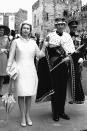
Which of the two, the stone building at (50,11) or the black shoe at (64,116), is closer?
the black shoe at (64,116)

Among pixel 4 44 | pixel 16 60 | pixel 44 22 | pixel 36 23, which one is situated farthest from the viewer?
pixel 36 23

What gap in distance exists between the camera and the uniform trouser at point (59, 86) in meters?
5.23

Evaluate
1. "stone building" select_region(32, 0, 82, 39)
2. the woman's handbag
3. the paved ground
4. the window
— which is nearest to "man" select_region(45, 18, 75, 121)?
the paved ground

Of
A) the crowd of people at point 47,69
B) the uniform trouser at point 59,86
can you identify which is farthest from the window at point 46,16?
the uniform trouser at point 59,86

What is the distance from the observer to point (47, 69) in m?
5.16

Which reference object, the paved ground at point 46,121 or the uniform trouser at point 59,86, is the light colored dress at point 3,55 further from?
the uniform trouser at point 59,86

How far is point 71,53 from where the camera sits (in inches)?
205

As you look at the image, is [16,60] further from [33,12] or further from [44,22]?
[33,12]

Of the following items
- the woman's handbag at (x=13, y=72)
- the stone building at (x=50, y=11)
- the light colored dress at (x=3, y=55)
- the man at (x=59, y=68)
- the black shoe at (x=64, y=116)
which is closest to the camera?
the woman's handbag at (x=13, y=72)

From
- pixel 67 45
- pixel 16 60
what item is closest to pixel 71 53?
pixel 67 45

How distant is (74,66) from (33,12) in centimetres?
6068

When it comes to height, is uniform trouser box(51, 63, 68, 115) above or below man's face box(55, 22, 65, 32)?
below

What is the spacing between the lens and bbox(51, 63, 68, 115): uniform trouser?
5.23 metres

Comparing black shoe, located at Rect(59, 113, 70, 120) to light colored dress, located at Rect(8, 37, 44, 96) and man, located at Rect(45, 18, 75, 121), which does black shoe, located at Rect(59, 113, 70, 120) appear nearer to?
man, located at Rect(45, 18, 75, 121)
